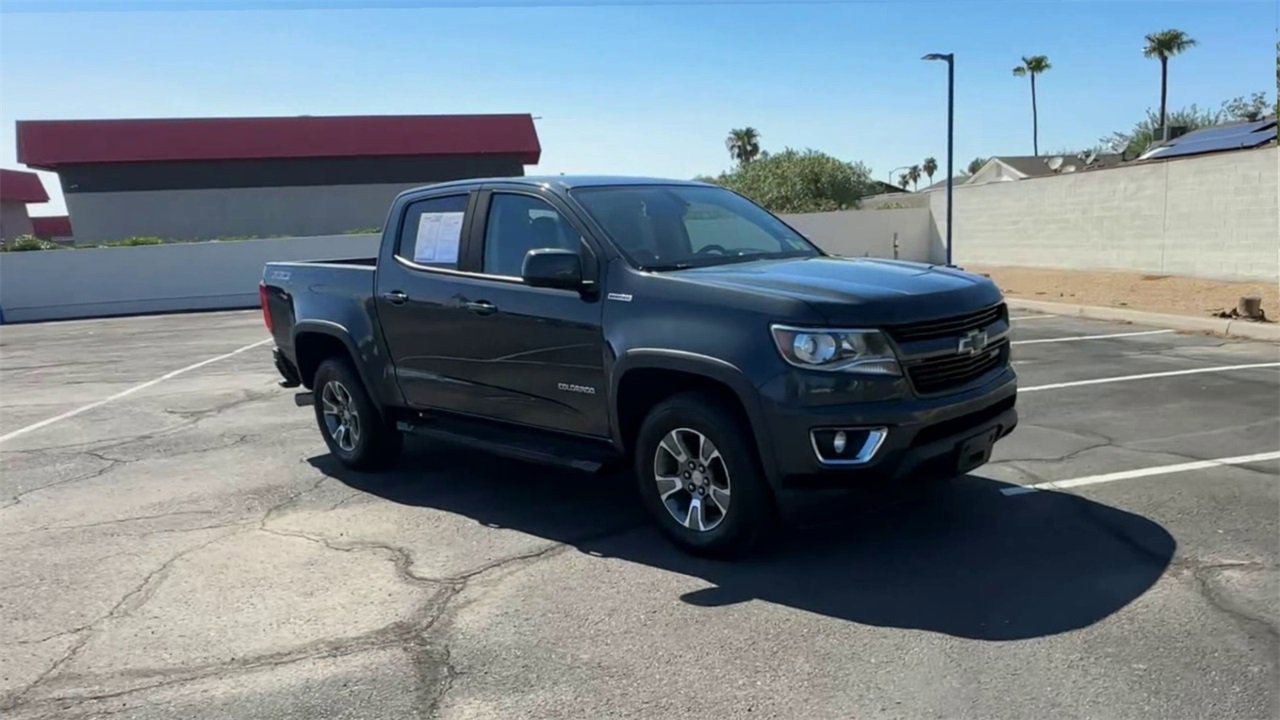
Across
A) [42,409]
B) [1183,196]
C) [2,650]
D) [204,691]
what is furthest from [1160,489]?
[1183,196]

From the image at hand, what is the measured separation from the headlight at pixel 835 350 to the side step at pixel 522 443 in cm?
128

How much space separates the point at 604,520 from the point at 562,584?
918 millimetres

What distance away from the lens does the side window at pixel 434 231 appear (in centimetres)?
572

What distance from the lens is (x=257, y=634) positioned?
13.2 ft

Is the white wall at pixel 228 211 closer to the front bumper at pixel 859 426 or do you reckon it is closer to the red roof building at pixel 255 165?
the red roof building at pixel 255 165

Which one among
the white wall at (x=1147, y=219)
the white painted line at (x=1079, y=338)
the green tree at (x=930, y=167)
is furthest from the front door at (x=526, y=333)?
the green tree at (x=930, y=167)

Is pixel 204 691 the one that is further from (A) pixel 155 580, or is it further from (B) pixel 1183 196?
(B) pixel 1183 196

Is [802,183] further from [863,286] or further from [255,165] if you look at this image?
[863,286]

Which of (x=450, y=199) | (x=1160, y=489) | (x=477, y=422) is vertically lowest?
(x=1160, y=489)

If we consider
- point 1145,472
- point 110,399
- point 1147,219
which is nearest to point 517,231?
point 1145,472

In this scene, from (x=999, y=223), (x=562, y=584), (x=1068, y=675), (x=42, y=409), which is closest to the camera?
(x=1068, y=675)

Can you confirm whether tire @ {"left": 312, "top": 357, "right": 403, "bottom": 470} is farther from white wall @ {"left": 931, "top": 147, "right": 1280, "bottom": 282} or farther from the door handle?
white wall @ {"left": 931, "top": 147, "right": 1280, "bottom": 282}

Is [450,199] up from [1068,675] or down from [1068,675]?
up

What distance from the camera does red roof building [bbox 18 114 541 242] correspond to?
31641mm
